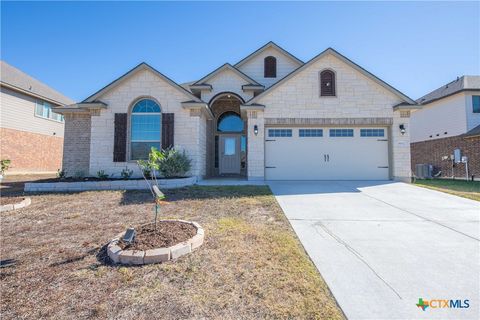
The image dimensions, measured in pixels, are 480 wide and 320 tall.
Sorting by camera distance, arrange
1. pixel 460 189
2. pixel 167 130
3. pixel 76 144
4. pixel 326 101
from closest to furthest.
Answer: pixel 460 189 → pixel 167 130 → pixel 326 101 → pixel 76 144

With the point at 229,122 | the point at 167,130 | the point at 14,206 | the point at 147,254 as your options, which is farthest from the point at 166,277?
the point at 229,122

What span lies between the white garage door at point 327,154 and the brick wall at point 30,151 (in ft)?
57.7

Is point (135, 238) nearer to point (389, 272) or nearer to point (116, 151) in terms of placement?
point (389, 272)

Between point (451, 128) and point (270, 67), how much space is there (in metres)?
13.9

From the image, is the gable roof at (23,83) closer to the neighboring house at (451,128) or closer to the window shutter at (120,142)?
the window shutter at (120,142)

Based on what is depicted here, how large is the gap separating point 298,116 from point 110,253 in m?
9.45

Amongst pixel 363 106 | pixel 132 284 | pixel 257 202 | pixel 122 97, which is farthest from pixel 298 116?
pixel 132 284

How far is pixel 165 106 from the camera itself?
35.1ft

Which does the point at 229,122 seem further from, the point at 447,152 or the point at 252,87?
the point at 447,152

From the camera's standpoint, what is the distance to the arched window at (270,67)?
14.8 meters

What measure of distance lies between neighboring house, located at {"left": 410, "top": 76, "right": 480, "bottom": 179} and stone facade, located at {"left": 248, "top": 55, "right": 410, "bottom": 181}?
26.4 feet

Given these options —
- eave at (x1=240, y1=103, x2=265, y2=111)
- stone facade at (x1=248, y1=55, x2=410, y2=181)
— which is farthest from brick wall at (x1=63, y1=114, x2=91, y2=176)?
stone facade at (x1=248, y1=55, x2=410, y2=181)

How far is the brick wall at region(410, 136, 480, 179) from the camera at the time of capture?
47.7ft

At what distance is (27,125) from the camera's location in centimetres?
1725
